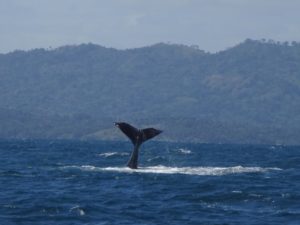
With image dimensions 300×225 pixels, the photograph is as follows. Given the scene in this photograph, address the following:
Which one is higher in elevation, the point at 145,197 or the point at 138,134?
the point at 138,134

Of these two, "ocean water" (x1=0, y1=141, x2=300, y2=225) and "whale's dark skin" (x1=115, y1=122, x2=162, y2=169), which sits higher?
"whale's dark skin" (x1=115, y1=122, x2=162, y2=169)

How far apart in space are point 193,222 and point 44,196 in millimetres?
11717

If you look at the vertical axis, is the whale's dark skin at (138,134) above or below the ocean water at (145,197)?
above

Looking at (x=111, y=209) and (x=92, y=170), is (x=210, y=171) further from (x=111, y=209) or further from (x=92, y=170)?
Answer: (x=111, y=209)

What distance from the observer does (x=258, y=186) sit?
58594 mm

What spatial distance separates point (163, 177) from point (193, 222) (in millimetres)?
23302

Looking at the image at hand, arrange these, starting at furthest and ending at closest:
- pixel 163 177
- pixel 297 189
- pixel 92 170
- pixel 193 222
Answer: pixel 92 170 → pixel 163 177 → pixel 297 189 → pixel 193 222

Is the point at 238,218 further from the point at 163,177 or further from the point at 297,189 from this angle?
the point at 163,177

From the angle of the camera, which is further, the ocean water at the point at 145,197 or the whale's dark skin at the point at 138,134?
the whale's dark skin at the point at 138,134

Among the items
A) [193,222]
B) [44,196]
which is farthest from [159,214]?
[44,196]

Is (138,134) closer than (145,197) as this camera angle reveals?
No

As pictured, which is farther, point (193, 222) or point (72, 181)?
point (72, 181)

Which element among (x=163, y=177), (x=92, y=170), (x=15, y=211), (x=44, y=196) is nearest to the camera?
(x=15, y=211)

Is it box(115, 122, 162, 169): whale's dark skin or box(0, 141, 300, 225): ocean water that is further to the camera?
box(115, 122, 162, 169): whale's dark skin
